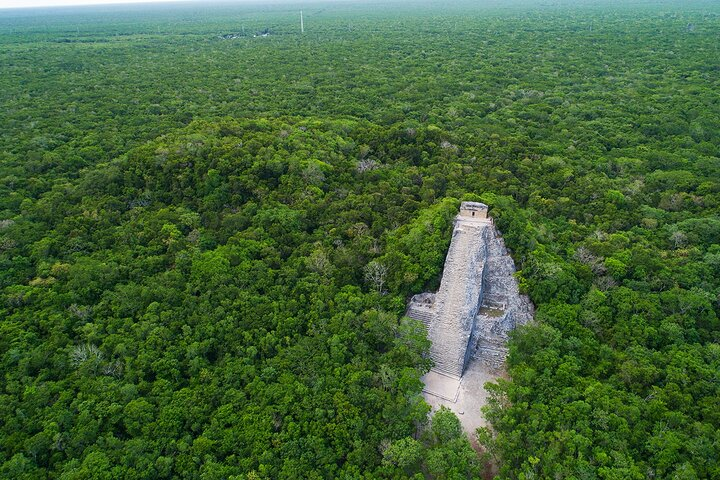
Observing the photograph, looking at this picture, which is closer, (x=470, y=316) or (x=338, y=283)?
(x=470, y=316)

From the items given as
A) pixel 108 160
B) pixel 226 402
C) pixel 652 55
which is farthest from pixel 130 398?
pixel 652 55

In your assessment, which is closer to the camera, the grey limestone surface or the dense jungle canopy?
the dense jungle canopy

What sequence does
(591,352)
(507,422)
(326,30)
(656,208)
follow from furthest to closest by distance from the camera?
1. (326,30)
2. (656,208)
3. (591,352)
4. (507,422)

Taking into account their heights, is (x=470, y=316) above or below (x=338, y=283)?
below

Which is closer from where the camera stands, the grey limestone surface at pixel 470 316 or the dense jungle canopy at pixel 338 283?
the dense jungle canopy at pixel 338 283

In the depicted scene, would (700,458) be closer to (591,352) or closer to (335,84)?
(591,352)

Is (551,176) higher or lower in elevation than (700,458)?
higher

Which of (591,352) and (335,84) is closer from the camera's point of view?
(591,352)

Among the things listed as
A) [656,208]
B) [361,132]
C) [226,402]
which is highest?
[361,132]
